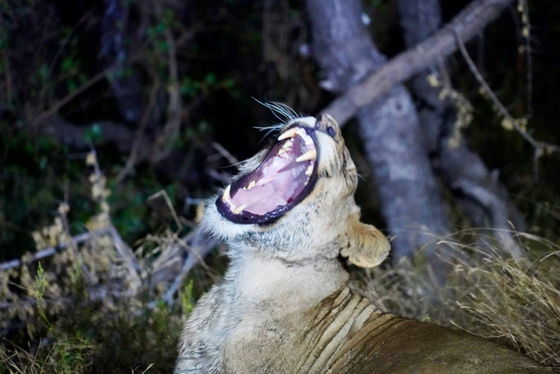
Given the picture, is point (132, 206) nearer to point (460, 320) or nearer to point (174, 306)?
point (174, 306)

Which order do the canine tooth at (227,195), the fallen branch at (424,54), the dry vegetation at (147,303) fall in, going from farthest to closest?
the fallen branch at (424,54) < the dry vegetation at (147,303) < the canine tooth at (227,195)

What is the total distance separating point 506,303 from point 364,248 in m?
0.80

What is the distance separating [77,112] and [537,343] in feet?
18.4

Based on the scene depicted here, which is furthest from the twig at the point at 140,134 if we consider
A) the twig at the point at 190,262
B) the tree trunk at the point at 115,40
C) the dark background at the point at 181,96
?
the twig at the point at 190,262

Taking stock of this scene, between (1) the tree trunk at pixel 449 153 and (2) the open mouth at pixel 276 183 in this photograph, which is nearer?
(2) the open mouth at pixel 276 183

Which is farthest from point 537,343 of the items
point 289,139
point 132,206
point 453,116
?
point 132,206

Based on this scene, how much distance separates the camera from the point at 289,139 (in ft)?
11.1

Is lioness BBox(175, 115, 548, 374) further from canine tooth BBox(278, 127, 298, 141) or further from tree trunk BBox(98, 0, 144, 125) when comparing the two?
tree trunk BBox(98, 0, 144, 125)

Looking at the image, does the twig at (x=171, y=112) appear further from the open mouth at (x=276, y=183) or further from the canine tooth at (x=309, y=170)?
the canine tooth at (x=309, y=170)

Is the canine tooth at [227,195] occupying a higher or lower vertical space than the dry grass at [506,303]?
higher

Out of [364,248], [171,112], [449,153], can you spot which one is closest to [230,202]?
[364,248]

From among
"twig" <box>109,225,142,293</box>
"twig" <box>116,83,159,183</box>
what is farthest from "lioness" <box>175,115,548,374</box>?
"twig" <box>116,83,159,183</box>

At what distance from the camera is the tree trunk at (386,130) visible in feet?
19.8

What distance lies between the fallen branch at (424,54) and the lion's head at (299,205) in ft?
7.97
